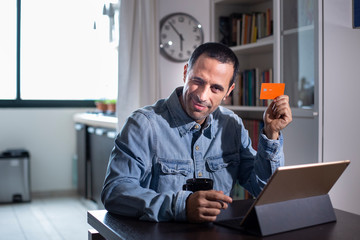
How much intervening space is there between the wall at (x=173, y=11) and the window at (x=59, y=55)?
176cm

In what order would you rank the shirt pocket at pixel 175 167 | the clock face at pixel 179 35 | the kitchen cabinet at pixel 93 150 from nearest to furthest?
the shirt pocket at pixel 175 167
the clock face at pixel 179 35
the kitchen cabinet at pixel 93 150

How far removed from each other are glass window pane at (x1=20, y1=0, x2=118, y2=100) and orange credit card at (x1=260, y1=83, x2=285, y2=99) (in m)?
4.08

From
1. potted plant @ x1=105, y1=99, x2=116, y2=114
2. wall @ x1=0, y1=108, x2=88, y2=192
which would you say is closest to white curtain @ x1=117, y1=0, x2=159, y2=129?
potted plant @ x1=105, y1=99, x2=116, y2=114

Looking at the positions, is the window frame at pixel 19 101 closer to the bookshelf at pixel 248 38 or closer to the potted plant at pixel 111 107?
the potted plant at pixel 111 107

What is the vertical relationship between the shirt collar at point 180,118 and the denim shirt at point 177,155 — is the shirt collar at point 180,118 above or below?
above

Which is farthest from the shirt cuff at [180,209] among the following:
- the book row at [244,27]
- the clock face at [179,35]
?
the clock face at [179,35]

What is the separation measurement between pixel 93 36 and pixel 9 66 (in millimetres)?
1009

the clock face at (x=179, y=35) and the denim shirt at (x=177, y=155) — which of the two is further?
the clock face at (x=179, y=35)

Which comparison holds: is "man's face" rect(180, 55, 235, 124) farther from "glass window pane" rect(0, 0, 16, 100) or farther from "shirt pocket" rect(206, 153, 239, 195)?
"glass window pane" rect(0, 0, 16, 100)

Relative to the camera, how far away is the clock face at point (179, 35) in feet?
11.8

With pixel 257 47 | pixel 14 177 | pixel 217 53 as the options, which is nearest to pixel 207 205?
pixel 217 53

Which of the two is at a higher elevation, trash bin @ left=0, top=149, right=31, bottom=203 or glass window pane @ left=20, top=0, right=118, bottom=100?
glass window pane @ left=20, top=0, right=118, bottom=100

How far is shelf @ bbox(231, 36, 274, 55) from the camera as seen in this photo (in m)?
3.14

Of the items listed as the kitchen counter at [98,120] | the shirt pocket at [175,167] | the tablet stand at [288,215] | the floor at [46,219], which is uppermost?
the kitchen counter at [98,120]
